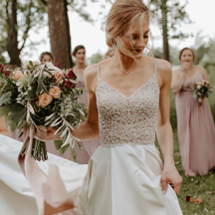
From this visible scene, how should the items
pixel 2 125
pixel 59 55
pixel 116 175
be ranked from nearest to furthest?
1. pixel 116 175
2. pixel 2 125
3. pixel 59 55

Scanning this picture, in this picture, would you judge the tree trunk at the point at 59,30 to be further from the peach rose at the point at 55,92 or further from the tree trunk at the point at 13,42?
the tree trunk at the point at 13,42

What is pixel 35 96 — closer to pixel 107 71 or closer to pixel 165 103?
pixel 107 71

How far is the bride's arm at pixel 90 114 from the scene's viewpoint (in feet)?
8.36

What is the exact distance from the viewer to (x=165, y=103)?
2514 millimetres

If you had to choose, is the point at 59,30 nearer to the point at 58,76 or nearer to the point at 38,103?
the point at 58,76

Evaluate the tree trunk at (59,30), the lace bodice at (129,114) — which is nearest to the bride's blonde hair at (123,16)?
the lace bodice at (129,114)

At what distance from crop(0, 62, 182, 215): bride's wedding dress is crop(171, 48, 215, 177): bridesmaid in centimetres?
482

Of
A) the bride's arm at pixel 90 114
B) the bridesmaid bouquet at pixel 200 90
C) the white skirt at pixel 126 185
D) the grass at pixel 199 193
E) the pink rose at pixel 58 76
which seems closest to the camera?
the white skirt at pixel 126 185

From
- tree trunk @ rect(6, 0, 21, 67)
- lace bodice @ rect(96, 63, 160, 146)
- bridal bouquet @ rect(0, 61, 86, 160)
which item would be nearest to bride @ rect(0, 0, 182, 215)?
lace bodice @ rect(96, 63, 160, 146)

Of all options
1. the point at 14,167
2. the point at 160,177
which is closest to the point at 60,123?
the point at 160,177

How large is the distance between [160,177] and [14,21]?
18539mm

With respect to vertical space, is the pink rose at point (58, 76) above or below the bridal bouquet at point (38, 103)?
above

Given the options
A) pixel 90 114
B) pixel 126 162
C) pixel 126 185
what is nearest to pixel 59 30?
pixel 90 114

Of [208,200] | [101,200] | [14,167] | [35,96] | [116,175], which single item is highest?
[35,96]
